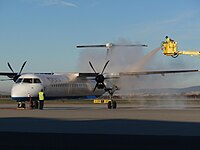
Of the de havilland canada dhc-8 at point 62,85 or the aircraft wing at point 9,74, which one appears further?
the aircraft wing at point 9,74

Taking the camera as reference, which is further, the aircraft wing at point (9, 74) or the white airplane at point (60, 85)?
the aircraft wing at point (9, 74)

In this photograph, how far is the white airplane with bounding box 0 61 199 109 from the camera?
40.4 m

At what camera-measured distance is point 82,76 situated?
156 ft

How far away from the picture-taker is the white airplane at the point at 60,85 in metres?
40.4

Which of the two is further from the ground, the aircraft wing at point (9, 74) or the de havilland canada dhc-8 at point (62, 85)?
the aircraft wing at point (9, 74)

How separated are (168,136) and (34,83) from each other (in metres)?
27.7

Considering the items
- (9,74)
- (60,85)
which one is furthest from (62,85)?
(9,74)

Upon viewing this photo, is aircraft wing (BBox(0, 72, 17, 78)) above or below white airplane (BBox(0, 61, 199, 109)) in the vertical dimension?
above

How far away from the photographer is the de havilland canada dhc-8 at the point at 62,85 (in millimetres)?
40406

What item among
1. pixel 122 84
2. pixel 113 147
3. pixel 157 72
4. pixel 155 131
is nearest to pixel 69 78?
pixel 122 84

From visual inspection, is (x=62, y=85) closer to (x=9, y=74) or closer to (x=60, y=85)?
(x=60, y=85)

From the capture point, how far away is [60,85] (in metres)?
46.4

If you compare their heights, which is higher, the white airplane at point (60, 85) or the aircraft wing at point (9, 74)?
the aircraft wing at point (9, 74)

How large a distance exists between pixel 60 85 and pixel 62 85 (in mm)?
416
